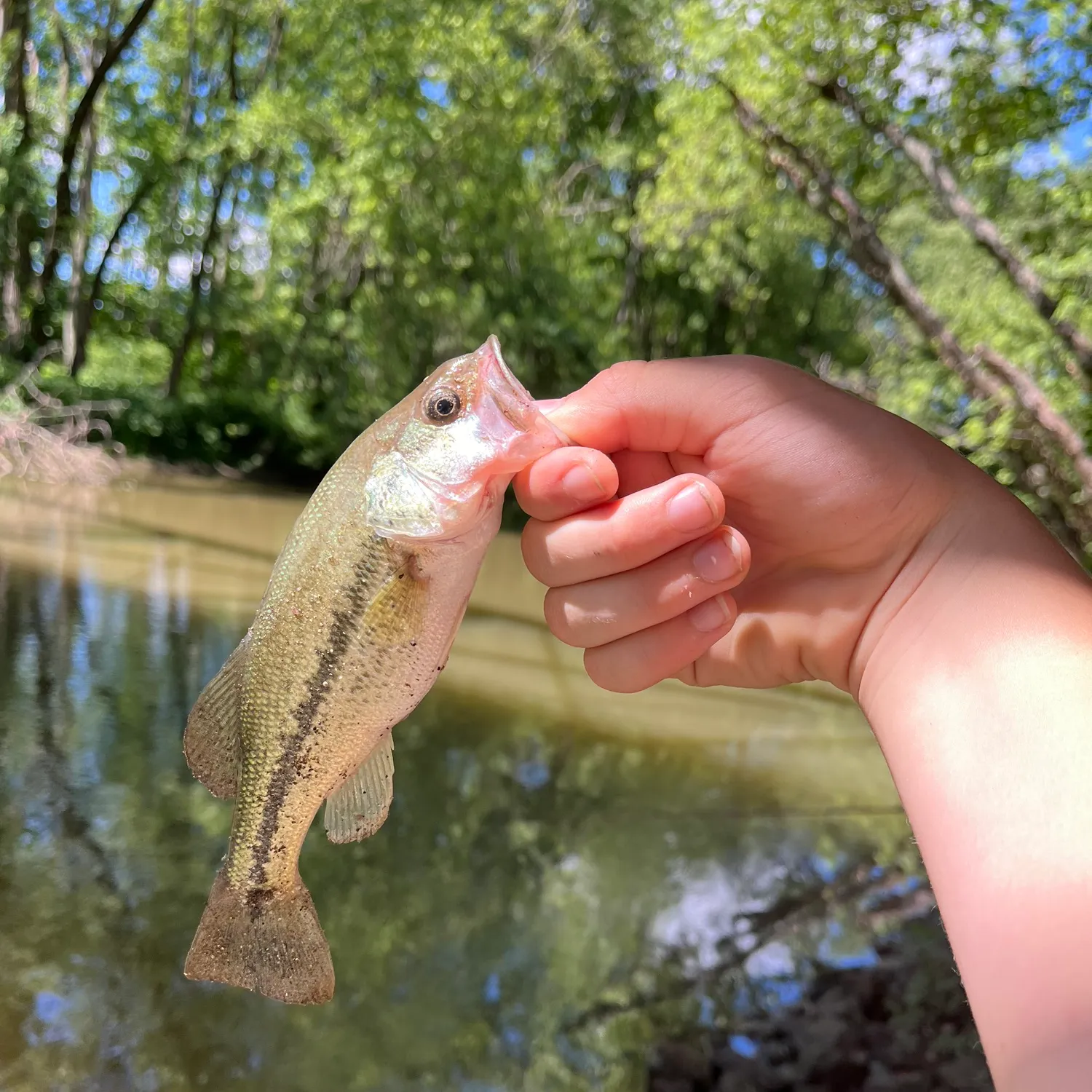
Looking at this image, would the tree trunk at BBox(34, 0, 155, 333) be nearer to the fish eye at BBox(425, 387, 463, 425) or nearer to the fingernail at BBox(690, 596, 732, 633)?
the fish eye at BBox(425, 387, 463, 425)

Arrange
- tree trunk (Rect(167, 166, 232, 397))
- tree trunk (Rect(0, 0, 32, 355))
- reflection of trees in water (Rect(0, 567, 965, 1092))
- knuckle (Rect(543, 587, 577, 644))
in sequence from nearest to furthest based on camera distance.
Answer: knuckle (Rect(543, 587, 577, 644)) < reflection of trees in water (Rect(0, 567, 965, 1092)) < tree trunk (Rect(0, 0, 32, 355)) < tree trunk (Rect(167, 166, 232, 397))

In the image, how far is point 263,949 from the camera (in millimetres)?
1619

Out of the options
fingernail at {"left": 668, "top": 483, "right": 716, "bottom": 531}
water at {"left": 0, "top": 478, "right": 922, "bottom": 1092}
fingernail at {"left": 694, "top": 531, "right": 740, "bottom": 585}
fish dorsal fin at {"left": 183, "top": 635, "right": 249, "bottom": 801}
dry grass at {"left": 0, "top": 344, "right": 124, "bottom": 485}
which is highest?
fingernail at {"left": 668, "top": 483, "right": 716, "bottom": 531}

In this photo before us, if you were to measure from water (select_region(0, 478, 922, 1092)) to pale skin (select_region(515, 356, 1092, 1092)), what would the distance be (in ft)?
Answer: 6.82

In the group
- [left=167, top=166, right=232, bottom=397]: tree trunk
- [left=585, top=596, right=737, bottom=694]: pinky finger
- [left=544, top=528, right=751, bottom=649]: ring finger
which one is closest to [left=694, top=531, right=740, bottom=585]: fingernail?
[left=544, top=528, right=751, bottom=649]: ring finger

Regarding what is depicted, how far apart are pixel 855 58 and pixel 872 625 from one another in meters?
7.79

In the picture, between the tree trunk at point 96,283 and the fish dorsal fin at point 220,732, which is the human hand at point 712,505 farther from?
the tree trunk at point 96,283

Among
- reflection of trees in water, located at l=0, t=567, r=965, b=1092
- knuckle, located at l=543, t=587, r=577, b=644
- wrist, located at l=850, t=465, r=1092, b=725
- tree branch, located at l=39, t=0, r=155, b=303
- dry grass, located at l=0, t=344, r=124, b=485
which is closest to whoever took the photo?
wrist, located at l=850, t=465, r=1092, b=725

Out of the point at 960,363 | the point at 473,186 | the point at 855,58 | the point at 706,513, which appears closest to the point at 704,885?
the point at 706,513

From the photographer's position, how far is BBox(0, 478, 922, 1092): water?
291 cm

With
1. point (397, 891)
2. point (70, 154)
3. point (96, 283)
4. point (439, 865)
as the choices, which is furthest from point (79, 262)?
point (397, 891)

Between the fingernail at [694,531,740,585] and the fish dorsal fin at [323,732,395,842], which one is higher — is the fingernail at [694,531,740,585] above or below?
above

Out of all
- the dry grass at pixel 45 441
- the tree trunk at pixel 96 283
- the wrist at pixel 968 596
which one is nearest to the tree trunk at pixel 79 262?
the tree trunk at pixel 96 283

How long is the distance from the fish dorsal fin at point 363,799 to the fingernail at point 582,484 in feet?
2.22
